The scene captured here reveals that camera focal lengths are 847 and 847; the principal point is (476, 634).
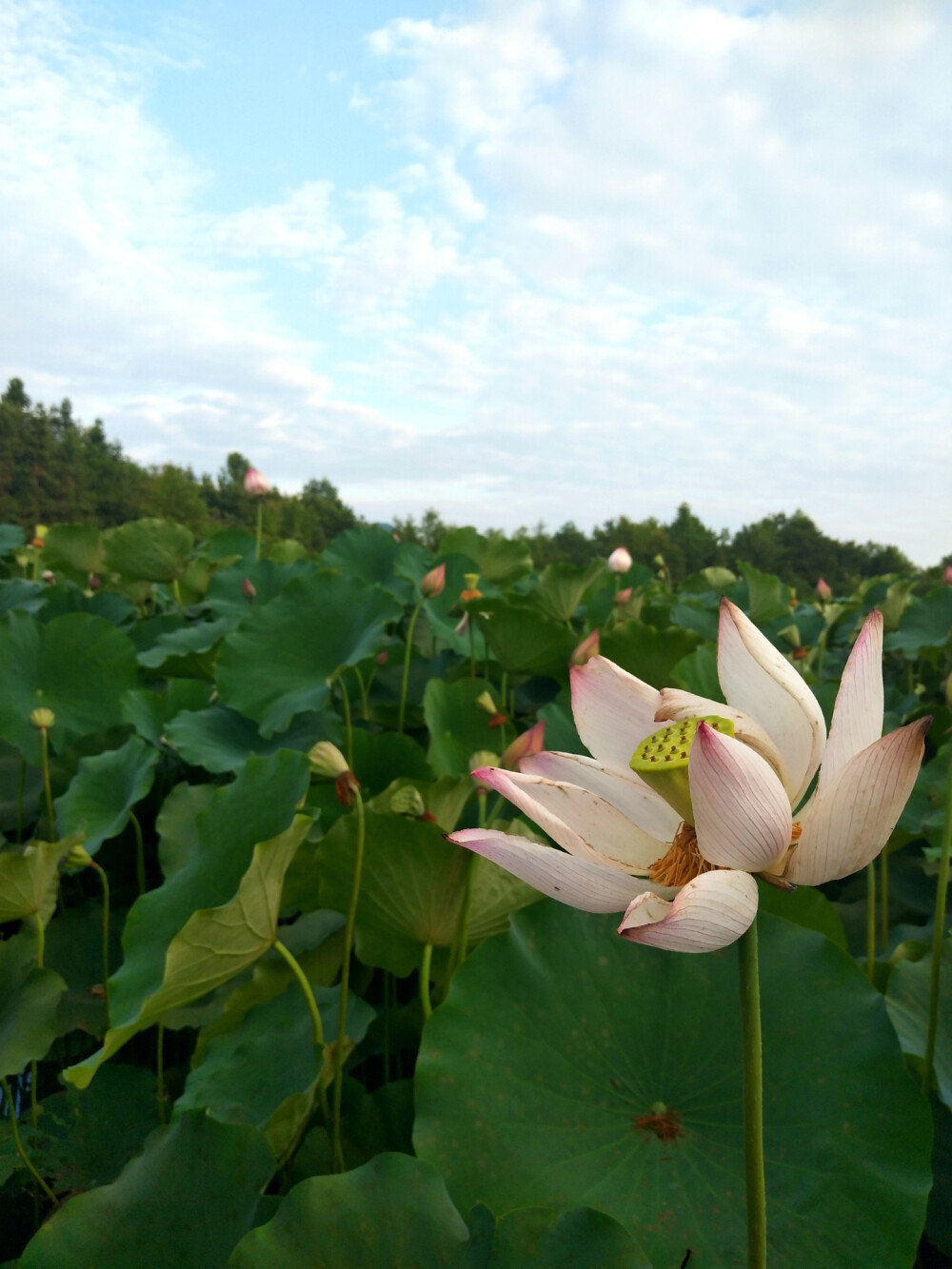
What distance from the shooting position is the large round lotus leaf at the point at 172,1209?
749 millimetres

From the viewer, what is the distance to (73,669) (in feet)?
7.07

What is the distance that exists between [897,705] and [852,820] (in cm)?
190

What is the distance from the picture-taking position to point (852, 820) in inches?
19.3

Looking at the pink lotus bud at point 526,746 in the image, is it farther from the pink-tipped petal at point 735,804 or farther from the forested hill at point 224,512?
the forested hill at point 224,512

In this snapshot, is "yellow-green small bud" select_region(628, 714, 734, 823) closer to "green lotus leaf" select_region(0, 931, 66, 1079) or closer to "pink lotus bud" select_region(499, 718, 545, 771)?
"pink lotus bud" select_region(499, 718, 545, 771)

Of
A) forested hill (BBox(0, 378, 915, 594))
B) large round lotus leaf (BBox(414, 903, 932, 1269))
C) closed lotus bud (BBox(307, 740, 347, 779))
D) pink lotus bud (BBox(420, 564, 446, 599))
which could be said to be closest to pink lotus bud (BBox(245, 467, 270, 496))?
pink lotus bud (BBox(420, 564, 446, 599))

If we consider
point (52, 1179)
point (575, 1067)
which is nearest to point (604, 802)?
point (575, 1067)

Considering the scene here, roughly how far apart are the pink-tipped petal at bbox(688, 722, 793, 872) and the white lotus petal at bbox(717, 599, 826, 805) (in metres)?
0.10

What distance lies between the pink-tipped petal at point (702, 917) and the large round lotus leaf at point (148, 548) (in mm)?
2726

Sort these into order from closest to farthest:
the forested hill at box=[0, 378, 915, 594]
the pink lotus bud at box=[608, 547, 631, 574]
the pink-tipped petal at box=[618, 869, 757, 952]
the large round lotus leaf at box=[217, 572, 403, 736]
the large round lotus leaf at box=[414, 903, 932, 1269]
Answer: the pink-tipped petal at box=[618, 869, 757, 952], the large round lotus leaf at box=[414, 903, 932, 1269], the large round lotus leaf at box=[217, 572, 403, 736], the pink lotus bud at box=[608, 547, 631, 574], the forested hill at box=[0, 378, 915, 594]

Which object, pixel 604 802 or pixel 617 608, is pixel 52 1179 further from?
pixel 617 608

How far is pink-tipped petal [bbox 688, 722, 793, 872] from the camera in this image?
497 millimetres

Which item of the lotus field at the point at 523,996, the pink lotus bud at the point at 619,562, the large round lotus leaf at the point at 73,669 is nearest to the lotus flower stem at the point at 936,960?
the lotus field at the point at 523,996

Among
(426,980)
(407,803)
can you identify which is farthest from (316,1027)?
(407,803)
